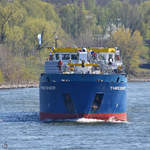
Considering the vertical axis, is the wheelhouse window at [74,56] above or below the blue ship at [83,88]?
above

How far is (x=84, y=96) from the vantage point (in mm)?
56281

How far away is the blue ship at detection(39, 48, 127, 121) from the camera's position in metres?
56.3

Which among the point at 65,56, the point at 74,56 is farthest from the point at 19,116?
the point at 74,56

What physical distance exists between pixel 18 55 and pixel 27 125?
10003 cm

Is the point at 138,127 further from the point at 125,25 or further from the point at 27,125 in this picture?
the point at 125,25

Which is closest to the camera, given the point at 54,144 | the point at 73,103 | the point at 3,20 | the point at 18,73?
the point at 54,144

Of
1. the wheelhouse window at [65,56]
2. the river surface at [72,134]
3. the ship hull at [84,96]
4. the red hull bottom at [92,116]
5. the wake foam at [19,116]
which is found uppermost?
the wheelhouse window at [65,56]

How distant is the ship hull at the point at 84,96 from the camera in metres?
56.3

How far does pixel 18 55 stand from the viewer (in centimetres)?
15688

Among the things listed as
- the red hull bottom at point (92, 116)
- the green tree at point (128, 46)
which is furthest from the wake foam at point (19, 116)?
the green tree at point (128, 46)

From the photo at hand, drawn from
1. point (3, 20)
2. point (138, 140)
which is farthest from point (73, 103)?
point (3, 20)

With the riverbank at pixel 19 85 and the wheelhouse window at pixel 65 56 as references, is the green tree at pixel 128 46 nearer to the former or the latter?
the riverbank at pixel 19 85

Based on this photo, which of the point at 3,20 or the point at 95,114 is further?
the point at 3,20

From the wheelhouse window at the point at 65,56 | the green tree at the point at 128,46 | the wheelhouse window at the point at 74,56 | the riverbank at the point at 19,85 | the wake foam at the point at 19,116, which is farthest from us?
the green tree at the point at 128,46
